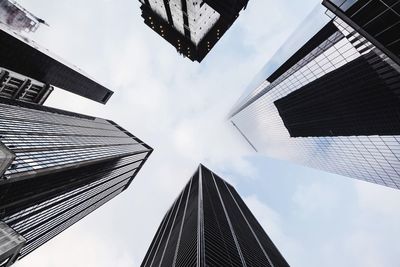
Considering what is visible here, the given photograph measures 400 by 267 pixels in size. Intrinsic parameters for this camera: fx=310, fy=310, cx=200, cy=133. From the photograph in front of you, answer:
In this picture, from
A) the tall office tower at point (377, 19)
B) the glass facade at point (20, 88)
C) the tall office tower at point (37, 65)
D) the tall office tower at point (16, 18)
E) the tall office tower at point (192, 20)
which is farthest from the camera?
the tall office tower at point (16, 18)

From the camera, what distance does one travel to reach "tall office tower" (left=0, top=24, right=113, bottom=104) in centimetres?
10881

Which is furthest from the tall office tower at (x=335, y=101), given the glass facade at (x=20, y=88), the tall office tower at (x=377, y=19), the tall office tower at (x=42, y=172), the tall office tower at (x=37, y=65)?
the glass facade at (x=20, y=88)

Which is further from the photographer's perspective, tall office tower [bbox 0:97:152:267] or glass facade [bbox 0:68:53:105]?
glass facade [bbox 0:68:53:105]

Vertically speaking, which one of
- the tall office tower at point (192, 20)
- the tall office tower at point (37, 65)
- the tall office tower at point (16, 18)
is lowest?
the tall office tower at point (37, 65)

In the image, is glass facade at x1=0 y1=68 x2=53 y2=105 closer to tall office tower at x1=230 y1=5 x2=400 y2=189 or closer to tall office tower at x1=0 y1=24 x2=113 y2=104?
tall office tower at x1=0 y1=24 x2=113 y2=104

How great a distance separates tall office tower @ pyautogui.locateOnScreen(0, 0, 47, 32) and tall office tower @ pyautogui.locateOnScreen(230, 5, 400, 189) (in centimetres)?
10680

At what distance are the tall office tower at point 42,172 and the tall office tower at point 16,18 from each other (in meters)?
46.8

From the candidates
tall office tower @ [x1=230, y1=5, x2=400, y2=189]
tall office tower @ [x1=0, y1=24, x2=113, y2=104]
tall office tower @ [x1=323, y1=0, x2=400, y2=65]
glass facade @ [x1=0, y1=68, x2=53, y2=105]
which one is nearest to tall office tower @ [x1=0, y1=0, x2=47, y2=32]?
tall office tower @ [x1=0, y1=24, x2=113, y2=104]

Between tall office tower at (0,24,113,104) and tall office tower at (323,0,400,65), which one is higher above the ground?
tall office tower at (323,0,400,65)

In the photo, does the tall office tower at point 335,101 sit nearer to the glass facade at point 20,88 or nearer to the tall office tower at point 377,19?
the tall office tower at point 377,19

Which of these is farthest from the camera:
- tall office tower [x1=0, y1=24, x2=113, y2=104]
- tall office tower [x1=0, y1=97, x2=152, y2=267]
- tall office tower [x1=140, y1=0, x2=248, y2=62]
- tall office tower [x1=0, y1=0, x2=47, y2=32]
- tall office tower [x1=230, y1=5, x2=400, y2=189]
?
tall office tower [x1=0, y1=0, x2=47, y2=32]

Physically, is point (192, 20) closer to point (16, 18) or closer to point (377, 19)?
point (377, 19)

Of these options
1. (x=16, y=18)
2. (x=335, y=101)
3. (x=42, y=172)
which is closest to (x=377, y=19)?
(x=335, y=101)

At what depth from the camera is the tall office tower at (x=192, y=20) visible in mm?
61803
